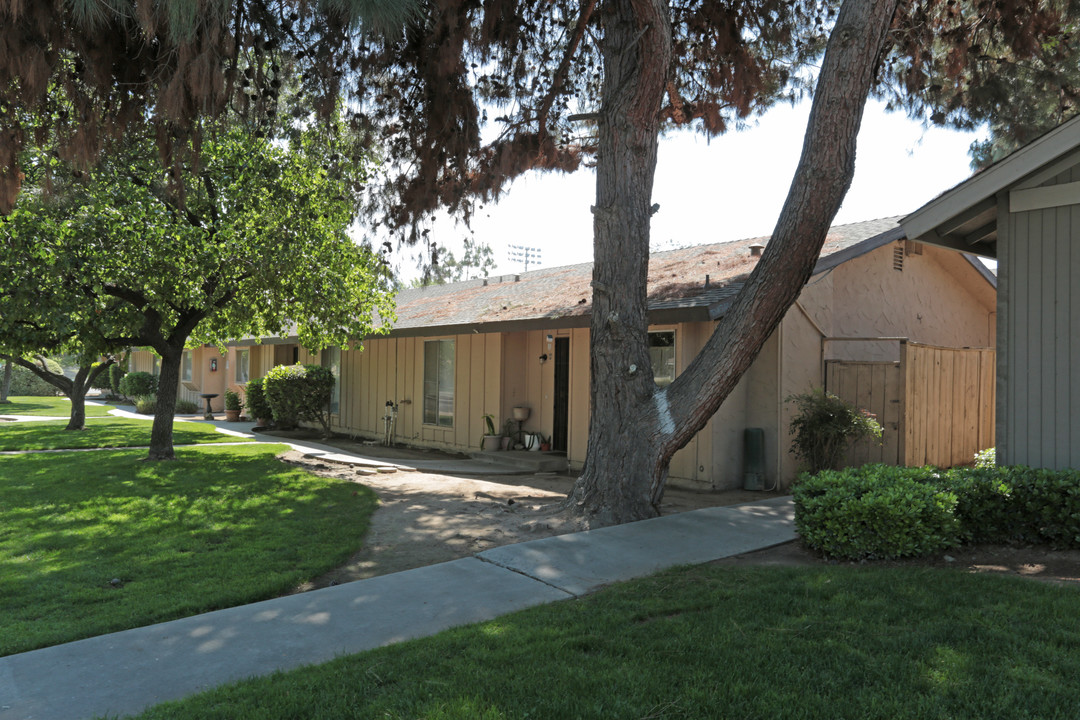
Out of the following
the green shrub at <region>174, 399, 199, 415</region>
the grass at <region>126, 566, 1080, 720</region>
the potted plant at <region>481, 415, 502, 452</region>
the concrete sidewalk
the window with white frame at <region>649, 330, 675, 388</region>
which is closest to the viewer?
the grass at <region>126, 566, 1080, 720</region>

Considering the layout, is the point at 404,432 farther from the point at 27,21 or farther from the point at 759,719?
the point at 759,719

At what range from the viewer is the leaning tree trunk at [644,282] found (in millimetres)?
6891

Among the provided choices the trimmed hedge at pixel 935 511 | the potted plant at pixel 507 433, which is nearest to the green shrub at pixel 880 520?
the trimmed hedge at pixel 935 511

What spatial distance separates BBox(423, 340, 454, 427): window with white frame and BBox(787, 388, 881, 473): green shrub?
24.6 ft

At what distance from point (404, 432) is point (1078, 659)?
1456 centimetres

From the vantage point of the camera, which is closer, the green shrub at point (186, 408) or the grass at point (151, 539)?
the grass at point (151, 539)

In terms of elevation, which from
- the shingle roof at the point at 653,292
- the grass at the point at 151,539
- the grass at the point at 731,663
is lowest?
the grass at the point at 151,539

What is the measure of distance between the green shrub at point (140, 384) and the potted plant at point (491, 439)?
64.3 ft

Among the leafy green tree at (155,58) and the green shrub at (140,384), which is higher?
the leafy green tree at (155,58)

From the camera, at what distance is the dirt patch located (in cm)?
564

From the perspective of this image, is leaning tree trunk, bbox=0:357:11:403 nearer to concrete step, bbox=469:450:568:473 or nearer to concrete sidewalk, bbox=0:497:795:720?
concrete step, bbox=469:450:568:473

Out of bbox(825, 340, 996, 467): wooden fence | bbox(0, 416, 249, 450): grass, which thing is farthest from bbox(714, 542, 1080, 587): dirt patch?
bbox(0, 416, 249, 450): grass

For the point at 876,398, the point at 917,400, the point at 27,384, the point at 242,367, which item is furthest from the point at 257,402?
the point at 27,384

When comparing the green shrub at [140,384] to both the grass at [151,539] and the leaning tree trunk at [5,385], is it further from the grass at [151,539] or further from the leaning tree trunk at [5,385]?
the grass at [151,539]
